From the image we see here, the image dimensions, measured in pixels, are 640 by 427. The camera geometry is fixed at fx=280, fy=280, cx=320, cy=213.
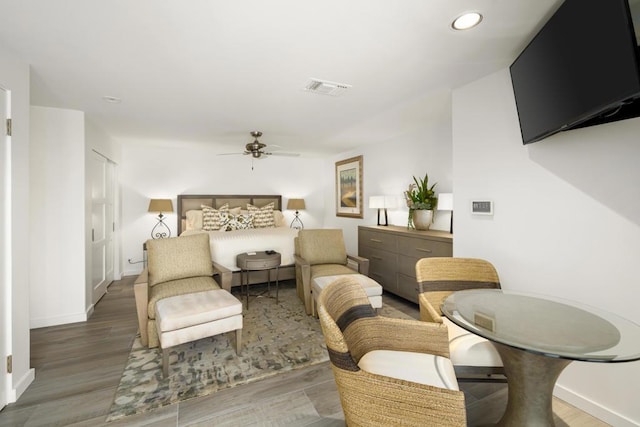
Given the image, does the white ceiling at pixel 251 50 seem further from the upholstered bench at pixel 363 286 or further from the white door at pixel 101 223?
the upholstered bench at pixel 363 286

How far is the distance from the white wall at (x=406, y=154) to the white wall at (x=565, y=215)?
754mm

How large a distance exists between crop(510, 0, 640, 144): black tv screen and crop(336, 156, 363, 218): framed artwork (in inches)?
147

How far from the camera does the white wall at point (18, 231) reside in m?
1.88

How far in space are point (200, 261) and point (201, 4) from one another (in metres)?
2.41

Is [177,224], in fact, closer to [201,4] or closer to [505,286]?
[201,4]

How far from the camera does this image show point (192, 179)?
5758 millimetres

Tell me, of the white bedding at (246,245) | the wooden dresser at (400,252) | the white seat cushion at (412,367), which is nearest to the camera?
the white seat cushion at (412,367)

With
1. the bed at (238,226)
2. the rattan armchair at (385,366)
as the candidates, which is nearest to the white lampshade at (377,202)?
the bed at (238,226)

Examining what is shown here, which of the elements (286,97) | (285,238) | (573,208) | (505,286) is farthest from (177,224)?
(573,208)

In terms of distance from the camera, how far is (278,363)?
2.35 meters

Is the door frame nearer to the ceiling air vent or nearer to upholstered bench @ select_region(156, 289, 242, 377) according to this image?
upholstered bench @ select_region(156, 289, 242, 377)

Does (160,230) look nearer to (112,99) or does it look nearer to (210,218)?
(210,218)

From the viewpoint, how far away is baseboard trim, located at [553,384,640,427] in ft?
5.37

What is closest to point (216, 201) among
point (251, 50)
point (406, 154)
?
point (406, 154)
